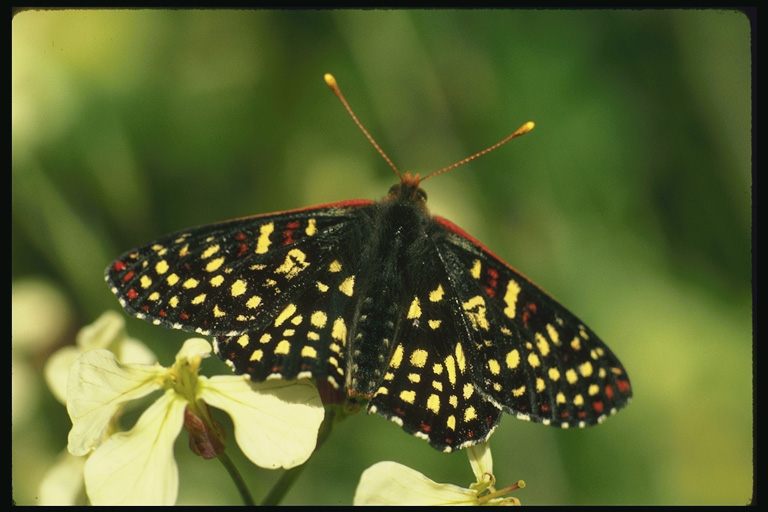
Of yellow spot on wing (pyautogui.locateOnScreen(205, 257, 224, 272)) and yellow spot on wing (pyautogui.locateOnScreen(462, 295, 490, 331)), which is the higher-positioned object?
yellow spot on wing (pyautogui.locateOnScreen(205, 257, 224, 272))

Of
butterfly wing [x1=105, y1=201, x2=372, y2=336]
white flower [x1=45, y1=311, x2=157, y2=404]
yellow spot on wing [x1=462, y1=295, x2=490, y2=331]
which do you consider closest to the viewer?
butterfly wing [x1=105, y1=201, x2=372, y2=336]

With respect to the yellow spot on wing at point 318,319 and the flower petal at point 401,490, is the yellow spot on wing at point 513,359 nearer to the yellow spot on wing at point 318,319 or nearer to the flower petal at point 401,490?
the flower petal at point 401,490

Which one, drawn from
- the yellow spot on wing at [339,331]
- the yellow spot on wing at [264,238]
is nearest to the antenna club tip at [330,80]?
the yellow spot on wing at [264,238]

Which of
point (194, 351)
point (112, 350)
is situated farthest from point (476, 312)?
point (112, 350)

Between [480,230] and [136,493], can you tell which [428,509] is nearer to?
[136,493]

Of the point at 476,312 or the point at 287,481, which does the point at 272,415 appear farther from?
the point at 476,312

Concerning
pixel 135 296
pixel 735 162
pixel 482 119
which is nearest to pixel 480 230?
pixel 482 119

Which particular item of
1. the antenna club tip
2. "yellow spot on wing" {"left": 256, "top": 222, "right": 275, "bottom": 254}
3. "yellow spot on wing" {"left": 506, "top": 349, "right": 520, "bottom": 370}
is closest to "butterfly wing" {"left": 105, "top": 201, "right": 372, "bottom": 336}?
"yellow spot on wing" {"left": 256, "top": 222, "right": 275, "bottom": 254}

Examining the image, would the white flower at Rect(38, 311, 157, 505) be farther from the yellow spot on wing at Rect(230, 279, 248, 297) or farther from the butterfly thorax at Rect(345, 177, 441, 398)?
the butterfly thorax at Rect(345, 177, 441, 398)
